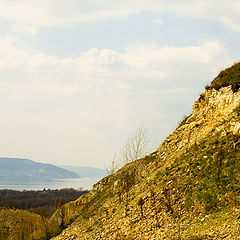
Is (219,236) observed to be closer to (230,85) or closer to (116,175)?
(230,85)

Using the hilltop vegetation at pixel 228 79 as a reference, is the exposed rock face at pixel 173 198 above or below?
below

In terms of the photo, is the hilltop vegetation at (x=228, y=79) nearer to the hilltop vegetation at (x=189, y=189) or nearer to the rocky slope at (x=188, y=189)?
the hilltop vegetation at (x=189, y=189)

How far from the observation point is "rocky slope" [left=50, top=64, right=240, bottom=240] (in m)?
11.3

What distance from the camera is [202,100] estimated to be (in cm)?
2098

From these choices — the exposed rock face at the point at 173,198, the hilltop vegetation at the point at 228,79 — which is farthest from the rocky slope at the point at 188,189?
the hilltop vegetation at the point at 228,79

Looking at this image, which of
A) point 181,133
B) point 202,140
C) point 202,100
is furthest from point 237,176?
point 202,100

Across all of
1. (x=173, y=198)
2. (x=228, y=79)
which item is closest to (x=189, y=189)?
(x=173, y=198)

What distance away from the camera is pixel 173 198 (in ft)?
44.8

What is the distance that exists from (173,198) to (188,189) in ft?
2.87

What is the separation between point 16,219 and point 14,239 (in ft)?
59.9

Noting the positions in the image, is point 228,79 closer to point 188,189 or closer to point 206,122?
point 206,122

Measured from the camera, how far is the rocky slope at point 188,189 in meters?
11.3

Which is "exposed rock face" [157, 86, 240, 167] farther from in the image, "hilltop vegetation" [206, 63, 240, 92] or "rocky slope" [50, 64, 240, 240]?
"hilltop vegetation" [206, 63, 240, 92]

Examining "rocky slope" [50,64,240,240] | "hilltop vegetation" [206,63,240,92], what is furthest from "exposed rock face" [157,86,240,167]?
"hilltop vegetation" [206,63,240,92]
